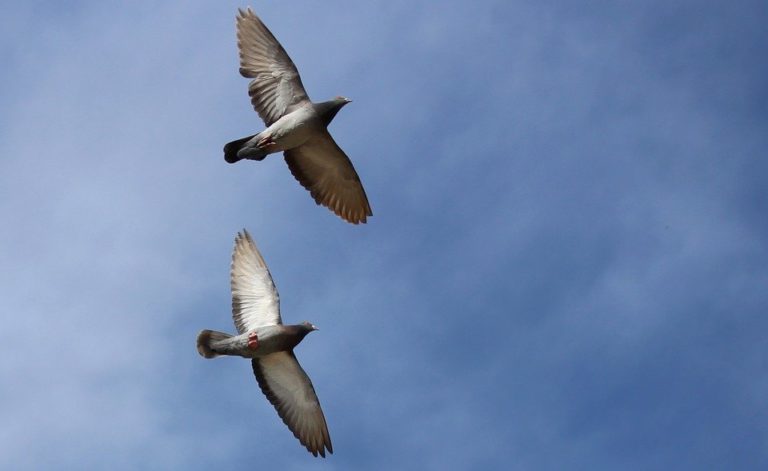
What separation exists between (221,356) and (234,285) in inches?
69.6

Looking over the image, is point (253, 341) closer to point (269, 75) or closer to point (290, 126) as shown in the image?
point (290, 126)

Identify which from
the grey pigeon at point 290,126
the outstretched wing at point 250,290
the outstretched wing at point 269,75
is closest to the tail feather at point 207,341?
the outstretched wing at point 250,290

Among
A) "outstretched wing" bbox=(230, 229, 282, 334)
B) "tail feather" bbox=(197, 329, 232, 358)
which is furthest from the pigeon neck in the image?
"tail feather" bbox=(197, 329, 232, 358)

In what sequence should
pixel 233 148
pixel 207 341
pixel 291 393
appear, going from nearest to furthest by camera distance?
pixel 207 341 → pixel 233 148 → pixel 291 393

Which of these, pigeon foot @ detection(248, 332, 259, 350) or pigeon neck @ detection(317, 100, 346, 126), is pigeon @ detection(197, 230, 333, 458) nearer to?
pigeon foot @ detection(248, 332, 259, 350)

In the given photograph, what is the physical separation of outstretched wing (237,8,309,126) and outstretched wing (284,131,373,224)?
94cm

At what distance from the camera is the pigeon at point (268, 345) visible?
70.8 feet

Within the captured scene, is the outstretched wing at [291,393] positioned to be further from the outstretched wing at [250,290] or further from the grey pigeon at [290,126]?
the grey pigeon at [290,126]

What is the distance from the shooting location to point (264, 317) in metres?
22.5

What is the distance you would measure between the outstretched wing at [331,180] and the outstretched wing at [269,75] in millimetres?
935

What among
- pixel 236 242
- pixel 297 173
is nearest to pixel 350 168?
pixel 297 173

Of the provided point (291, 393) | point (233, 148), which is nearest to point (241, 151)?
point (233, 148)

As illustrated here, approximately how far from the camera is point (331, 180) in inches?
899

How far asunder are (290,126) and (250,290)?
3.40 m
